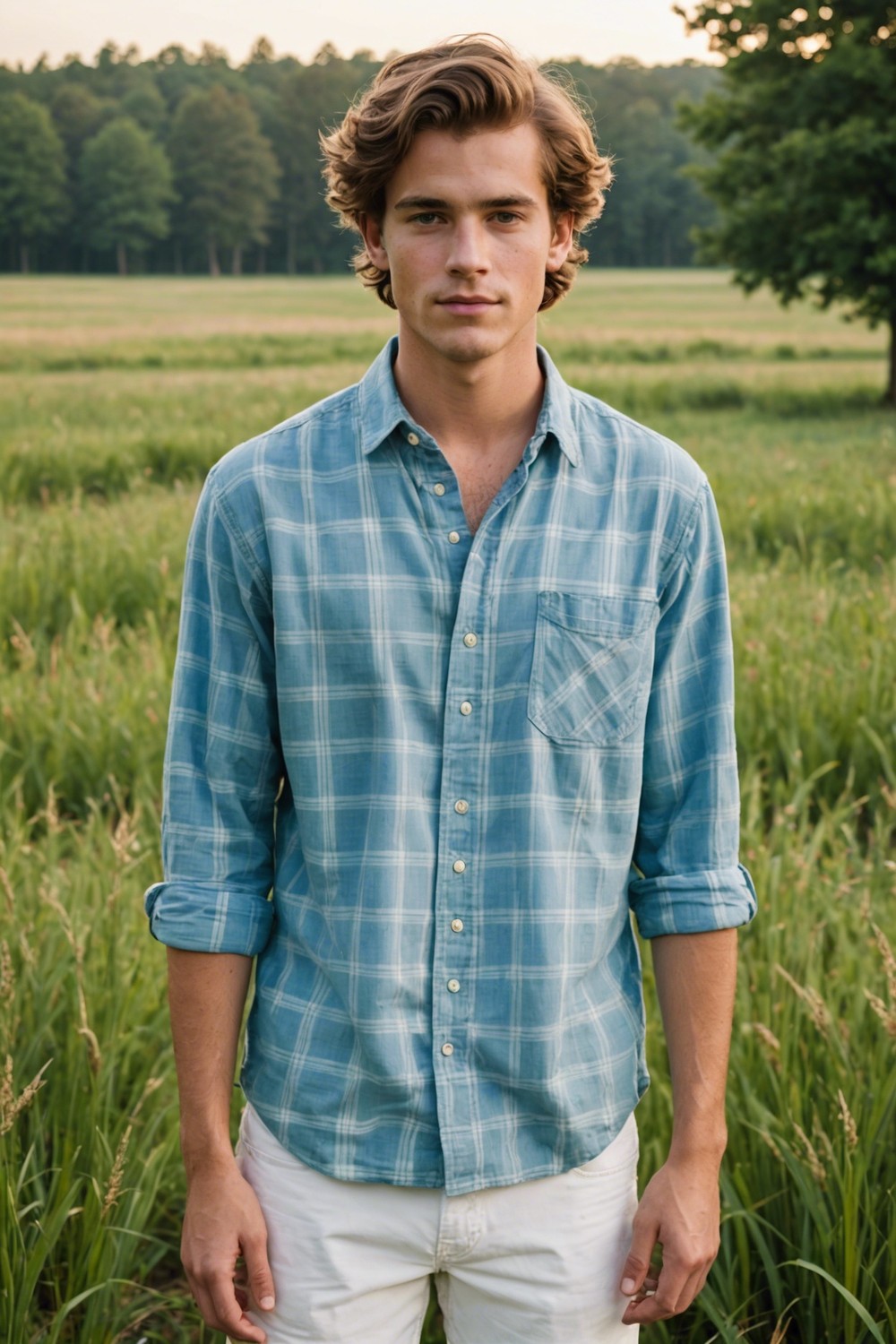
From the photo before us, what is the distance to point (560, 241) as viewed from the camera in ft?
5.82

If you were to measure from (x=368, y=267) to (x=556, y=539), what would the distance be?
67cm

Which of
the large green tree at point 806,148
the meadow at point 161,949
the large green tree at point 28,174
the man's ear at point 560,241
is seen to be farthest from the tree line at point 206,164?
the man's ear at point 560,241

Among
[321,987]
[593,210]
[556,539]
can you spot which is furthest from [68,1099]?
[593,210]

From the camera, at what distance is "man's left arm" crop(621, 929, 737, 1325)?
1565mm

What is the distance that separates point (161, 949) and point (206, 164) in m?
71.9

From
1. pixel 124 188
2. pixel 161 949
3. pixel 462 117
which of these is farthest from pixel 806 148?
pixel 124 188

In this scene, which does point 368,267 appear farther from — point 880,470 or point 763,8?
point 763,8

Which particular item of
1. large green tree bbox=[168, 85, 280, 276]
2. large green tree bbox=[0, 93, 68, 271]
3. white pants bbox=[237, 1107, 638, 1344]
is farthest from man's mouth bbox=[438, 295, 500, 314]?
large green tree bbox=[168, 85, 280, 276]

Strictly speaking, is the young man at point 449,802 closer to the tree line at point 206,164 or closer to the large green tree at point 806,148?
the large green tree at point 806,148

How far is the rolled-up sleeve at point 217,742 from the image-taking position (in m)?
1.56

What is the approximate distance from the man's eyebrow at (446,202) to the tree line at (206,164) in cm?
5294

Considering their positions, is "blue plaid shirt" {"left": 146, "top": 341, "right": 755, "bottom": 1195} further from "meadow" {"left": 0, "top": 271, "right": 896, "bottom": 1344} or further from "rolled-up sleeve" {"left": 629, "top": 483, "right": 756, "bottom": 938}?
"meadow" {"left": 0, "top": 271, "right": 896, "bottom": 1344}

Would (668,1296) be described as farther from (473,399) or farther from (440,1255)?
(473,399)

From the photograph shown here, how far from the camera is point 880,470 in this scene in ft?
33.5
